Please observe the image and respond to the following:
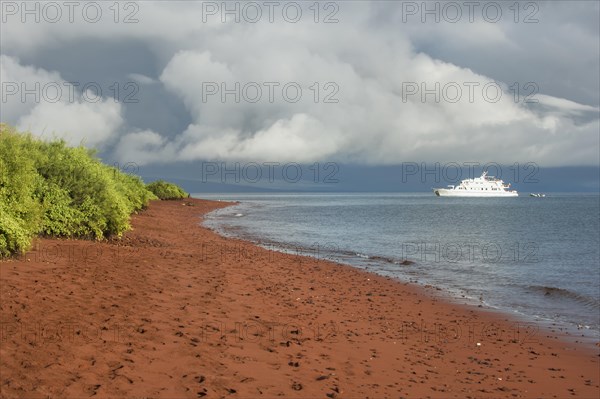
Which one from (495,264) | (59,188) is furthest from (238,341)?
(495,264)

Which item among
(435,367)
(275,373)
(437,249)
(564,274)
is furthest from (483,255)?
(275,373)

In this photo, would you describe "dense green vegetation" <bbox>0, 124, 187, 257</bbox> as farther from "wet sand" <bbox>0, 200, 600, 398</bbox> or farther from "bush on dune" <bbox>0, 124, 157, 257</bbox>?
"wet sand" <bbox>0, 200, 600, 398</bbox>

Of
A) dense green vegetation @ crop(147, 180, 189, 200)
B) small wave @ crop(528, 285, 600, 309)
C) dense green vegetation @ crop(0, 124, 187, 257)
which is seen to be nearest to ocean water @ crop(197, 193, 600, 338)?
small wave @ crop(528, 285, 600, 309)

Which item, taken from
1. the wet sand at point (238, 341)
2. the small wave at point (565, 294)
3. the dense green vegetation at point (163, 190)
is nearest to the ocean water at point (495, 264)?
the small wave at point (565, 294)

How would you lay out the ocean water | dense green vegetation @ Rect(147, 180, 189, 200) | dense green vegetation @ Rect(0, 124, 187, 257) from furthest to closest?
1. dense green vegetation @ Rect(147, 180, 189, 200)
2. the ocean water
3. dense green vegetation @ Rect(0, 124, 187, 257)

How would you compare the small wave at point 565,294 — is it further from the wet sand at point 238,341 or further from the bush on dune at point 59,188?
the bush on dune at point 59,188

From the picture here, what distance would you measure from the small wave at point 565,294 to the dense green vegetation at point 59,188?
59.9ft

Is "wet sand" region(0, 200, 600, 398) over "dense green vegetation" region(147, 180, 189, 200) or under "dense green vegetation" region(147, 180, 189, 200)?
under

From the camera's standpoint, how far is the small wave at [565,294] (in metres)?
18.0

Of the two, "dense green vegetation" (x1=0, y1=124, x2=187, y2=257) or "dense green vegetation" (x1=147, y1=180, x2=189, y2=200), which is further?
"dense green vegetation" (x1=147, y1=180, x2=189, y2=200)

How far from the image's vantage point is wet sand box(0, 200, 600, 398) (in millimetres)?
7184

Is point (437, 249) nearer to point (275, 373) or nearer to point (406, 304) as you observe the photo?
point (406, 304)

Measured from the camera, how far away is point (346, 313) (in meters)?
13.2

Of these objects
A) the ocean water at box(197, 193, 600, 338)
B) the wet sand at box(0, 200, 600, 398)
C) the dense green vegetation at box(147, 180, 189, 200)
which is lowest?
the ocean water at box(197, 193, 600, 338)
